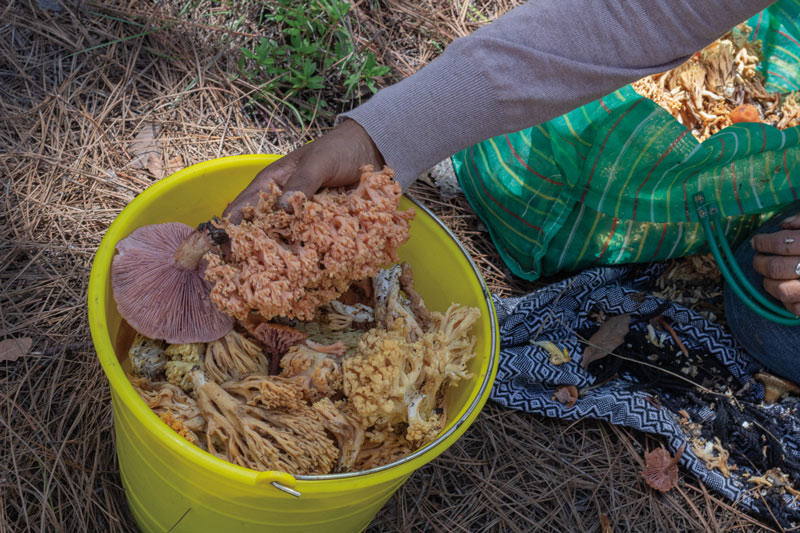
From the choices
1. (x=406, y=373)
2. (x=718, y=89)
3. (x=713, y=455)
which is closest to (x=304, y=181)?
(x=406, y=373)

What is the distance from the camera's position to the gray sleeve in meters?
1.77

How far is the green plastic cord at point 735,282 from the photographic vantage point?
2.19m

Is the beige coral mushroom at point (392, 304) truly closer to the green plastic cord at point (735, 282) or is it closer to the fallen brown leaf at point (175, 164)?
the fallen brown leaf at point (175, 164)

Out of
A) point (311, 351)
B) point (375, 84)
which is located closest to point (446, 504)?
point (311, 351)

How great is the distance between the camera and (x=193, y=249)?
62.2 inches

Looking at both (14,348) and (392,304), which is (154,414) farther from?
(14,348)

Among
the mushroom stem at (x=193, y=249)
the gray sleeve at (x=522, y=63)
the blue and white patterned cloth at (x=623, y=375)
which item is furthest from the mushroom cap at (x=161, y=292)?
the blue and white patterned cloth at (x=623, y=375)

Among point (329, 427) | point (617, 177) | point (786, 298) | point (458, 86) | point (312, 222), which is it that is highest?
point (458, 86)

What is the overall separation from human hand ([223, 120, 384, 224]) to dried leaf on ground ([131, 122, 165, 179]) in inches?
37.1

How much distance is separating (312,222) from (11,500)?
1289 mm

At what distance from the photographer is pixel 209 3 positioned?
108 inches

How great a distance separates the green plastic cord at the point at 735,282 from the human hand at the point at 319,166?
4.20 feet

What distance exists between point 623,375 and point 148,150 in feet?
6.82

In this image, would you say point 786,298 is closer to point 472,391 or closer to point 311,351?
point 472,391
